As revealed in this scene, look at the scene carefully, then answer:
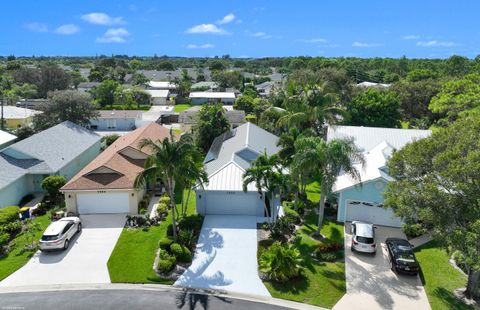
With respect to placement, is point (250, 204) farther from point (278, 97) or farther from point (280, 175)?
point (278, 97)

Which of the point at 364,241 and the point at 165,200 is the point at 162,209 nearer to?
the point at 165,200

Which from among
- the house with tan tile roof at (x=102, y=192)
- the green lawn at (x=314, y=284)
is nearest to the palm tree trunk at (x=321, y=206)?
the green lawn at (x=314, y=284)

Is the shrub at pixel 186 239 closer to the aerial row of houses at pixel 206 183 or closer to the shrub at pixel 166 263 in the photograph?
the shrub at pixel 166 263

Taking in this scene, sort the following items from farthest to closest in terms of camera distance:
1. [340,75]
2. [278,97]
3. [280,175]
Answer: [340,75]
[278,97]
[280,175]

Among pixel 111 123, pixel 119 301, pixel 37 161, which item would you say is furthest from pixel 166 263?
pixel 111 123

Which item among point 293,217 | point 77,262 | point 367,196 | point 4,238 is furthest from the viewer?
point 293,217

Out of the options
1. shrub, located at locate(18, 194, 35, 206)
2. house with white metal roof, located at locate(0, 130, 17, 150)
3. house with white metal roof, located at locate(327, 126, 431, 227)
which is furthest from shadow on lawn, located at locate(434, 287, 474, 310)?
house with white metal roof, located at locate(0, 130, 17, 150)

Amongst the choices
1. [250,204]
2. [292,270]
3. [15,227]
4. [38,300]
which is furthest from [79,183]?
[292,270]
